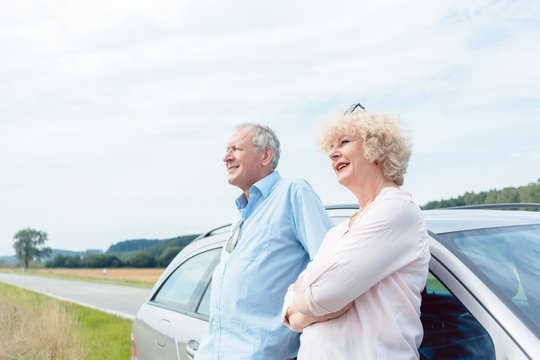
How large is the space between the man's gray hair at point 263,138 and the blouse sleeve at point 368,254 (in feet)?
4.49

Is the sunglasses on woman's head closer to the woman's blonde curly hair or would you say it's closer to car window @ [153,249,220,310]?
the woman's blonde curly hair

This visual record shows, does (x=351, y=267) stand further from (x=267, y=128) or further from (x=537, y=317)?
(x=267, y=128)

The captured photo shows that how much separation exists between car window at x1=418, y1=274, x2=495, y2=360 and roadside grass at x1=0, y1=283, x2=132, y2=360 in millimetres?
6192

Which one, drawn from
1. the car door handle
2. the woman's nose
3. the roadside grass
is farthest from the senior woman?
the roadside grass

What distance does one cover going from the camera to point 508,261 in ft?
7.39

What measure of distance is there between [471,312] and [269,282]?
0.94 meters

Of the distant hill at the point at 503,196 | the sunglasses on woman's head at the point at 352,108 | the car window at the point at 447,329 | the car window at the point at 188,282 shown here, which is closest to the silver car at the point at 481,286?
the car window at the point at 447,329

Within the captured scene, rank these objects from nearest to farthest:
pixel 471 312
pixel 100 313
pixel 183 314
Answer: pixel 471 312 < pixel 183 314 < pixel 100 313

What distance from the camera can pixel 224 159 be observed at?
10.4 ft

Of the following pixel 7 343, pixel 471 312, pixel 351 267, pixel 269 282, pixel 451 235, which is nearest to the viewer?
pixel 351 267

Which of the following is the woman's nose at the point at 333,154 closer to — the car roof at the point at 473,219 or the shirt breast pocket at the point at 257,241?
the car roof at the point at 473,219

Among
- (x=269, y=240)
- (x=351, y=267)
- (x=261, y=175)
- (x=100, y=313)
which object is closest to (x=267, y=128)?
(x=261, y=175)

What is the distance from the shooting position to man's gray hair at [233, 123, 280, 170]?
3125 mm

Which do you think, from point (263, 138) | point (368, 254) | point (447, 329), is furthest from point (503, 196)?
point (368, 254)
